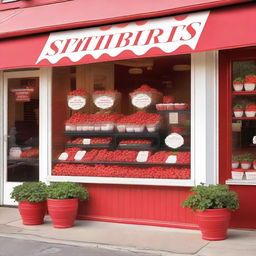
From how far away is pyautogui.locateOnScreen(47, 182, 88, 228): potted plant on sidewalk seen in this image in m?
7.38

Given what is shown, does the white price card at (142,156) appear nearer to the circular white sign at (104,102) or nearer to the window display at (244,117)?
the circular white sign at (104,102)

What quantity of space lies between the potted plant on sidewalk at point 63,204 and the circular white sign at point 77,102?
1.52 m

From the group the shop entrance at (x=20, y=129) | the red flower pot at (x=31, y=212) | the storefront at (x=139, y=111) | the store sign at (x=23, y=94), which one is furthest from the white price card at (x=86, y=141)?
the store sign at (x=23, y=94)

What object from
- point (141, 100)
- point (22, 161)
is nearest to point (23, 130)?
Result: point (22, 161)

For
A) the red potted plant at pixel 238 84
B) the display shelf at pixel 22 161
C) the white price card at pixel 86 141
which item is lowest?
the display shelf at pixel 22 161

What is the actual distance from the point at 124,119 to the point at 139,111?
0.94 feet

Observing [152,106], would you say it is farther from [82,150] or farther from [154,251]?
[154,251]

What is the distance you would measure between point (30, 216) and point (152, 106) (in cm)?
255

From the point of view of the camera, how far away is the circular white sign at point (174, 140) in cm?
764

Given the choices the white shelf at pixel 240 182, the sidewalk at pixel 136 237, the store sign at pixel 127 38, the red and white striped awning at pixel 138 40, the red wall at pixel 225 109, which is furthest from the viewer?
the red wall at pixel 225 109

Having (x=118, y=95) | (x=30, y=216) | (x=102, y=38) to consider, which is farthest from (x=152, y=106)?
(x=30, y=216)

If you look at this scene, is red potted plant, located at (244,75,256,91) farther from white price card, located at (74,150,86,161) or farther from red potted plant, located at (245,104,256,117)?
white price card, located at (74,150,86,161)

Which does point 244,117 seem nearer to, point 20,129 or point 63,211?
point 63,211

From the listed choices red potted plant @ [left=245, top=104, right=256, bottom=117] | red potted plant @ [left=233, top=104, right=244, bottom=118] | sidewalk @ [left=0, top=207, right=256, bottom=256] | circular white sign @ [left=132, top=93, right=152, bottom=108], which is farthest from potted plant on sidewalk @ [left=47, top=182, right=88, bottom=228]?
red potted plant @ [left=245, top=104, right=256, bottom=117]
